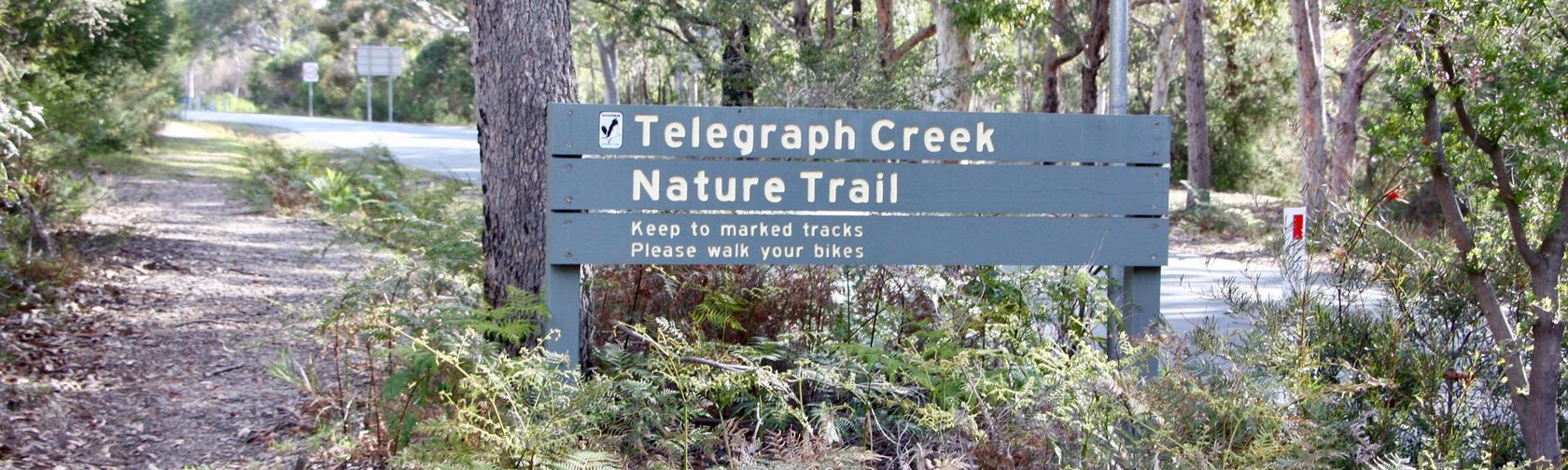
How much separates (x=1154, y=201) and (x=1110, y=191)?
0.19 metres

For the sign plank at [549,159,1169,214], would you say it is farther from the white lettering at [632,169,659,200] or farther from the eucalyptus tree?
the eucalyptus tree

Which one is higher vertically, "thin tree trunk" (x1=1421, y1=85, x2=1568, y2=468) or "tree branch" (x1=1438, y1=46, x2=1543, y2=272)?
"tree branch" (x1=1438, y1=46, x2=1543, y2=272)

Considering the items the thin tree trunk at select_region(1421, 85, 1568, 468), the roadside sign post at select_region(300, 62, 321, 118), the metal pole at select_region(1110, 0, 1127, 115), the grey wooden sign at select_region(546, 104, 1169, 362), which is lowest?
the thin tree trunk at select_region(1421, 85, 1568, 468)

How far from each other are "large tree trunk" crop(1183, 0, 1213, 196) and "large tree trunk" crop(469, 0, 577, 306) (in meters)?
16.9

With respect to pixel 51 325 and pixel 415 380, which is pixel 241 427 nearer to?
pixel 415 380

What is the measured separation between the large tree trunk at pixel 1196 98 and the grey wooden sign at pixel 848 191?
16.2 m

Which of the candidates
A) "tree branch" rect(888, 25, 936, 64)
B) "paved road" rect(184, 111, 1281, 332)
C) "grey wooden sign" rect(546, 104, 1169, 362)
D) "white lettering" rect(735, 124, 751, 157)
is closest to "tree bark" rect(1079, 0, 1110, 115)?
"tree branch" rect(888, 25, 936, 64)

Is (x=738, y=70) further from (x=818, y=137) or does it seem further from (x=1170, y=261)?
(x=818, y=137)

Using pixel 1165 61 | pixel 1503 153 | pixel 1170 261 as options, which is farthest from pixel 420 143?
pixel 1503 153

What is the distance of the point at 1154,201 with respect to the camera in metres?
5.54

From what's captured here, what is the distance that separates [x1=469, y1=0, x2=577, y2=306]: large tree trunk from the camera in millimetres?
5527

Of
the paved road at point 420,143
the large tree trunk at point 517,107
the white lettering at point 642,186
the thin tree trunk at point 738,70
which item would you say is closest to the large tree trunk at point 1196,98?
the thin tree trunk at point 738,70

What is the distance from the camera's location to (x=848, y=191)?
209 inches

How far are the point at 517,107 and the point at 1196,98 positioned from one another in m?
19.6
